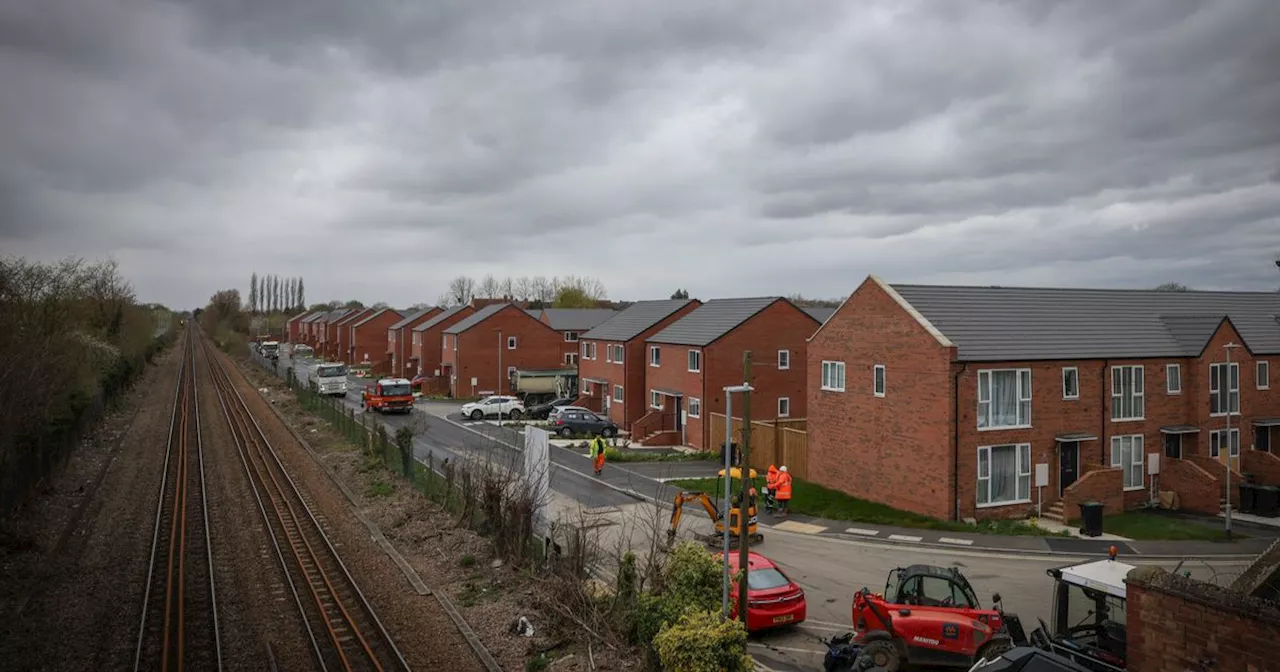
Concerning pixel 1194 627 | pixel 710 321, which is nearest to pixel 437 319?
pixel 710 321

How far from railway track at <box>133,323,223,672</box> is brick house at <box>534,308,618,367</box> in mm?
38066

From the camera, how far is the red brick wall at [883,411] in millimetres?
24891

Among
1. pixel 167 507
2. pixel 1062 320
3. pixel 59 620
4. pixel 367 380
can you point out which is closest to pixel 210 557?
pixel 59 620

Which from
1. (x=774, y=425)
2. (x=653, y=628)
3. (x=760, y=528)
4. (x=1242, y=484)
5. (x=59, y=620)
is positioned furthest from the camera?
(x=774, y=425)

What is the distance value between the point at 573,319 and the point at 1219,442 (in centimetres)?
4962

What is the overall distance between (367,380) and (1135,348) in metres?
68.0

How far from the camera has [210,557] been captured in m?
19.3

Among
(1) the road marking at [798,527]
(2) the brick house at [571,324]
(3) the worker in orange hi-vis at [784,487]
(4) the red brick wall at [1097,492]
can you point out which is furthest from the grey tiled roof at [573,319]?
(4) the red brick wall at [1097,492]

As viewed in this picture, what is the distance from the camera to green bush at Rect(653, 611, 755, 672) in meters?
10.4

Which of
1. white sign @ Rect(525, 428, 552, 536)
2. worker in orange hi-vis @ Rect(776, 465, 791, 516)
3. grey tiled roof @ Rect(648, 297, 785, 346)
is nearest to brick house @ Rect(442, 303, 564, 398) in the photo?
grey tiled roof @ Rect(648, 297, 785, 346)

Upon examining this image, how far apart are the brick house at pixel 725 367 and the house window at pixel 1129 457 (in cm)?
1589

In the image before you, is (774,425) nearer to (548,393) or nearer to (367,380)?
(548,393)

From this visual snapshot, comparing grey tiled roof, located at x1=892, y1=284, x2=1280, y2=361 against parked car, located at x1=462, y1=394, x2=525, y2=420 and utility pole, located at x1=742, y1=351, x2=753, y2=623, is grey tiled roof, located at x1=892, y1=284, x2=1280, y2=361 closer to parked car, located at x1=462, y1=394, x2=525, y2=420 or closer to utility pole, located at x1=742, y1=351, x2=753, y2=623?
utility pole, located at x1=742, y1=351, x2=753, y2=623

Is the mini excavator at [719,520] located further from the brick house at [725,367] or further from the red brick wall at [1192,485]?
the red brick wall at [1192,485]
